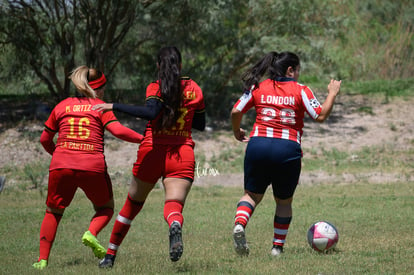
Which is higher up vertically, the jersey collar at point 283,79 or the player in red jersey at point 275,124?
the jersey collar at point 283,79

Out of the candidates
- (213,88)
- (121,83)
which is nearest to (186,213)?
(213,88)

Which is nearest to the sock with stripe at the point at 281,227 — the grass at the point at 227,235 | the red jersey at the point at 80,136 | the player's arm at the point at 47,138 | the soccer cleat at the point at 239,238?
the grass at the point at 227,235

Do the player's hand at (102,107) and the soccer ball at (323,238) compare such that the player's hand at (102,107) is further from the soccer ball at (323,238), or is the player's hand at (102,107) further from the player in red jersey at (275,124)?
the soccer ball at (323,238)

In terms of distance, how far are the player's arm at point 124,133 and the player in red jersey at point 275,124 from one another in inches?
41.1

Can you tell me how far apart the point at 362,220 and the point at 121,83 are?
476 inches

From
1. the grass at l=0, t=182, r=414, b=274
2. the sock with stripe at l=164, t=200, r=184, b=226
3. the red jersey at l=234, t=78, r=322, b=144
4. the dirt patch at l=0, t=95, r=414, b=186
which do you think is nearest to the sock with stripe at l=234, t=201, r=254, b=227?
the grass at l=0, t=182, r=414, b=274

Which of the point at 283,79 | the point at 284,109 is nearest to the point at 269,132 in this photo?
the point at 284,109

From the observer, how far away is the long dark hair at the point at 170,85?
5660 mm

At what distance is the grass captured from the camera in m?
6.10

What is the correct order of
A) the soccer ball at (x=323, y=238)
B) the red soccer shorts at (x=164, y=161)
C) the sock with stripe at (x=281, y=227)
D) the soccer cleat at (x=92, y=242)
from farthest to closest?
the soccer ball at (x=323, y=238)
the sock with stripe at (x=281, y=227)
the soccer cleat at (x=92, y=242)
the red soccer shorts at (x=164, y=161)

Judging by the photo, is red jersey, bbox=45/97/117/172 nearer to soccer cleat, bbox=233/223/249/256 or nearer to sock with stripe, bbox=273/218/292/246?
soccer cleat, bbox=233/223/249/256

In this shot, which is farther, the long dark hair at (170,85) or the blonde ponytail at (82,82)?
the blonde ponytail at (82,82)

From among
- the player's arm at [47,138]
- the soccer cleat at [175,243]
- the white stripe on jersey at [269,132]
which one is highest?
the white stripe on jersey at [269,132]

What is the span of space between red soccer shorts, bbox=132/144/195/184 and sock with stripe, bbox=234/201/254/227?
31.9 inches
